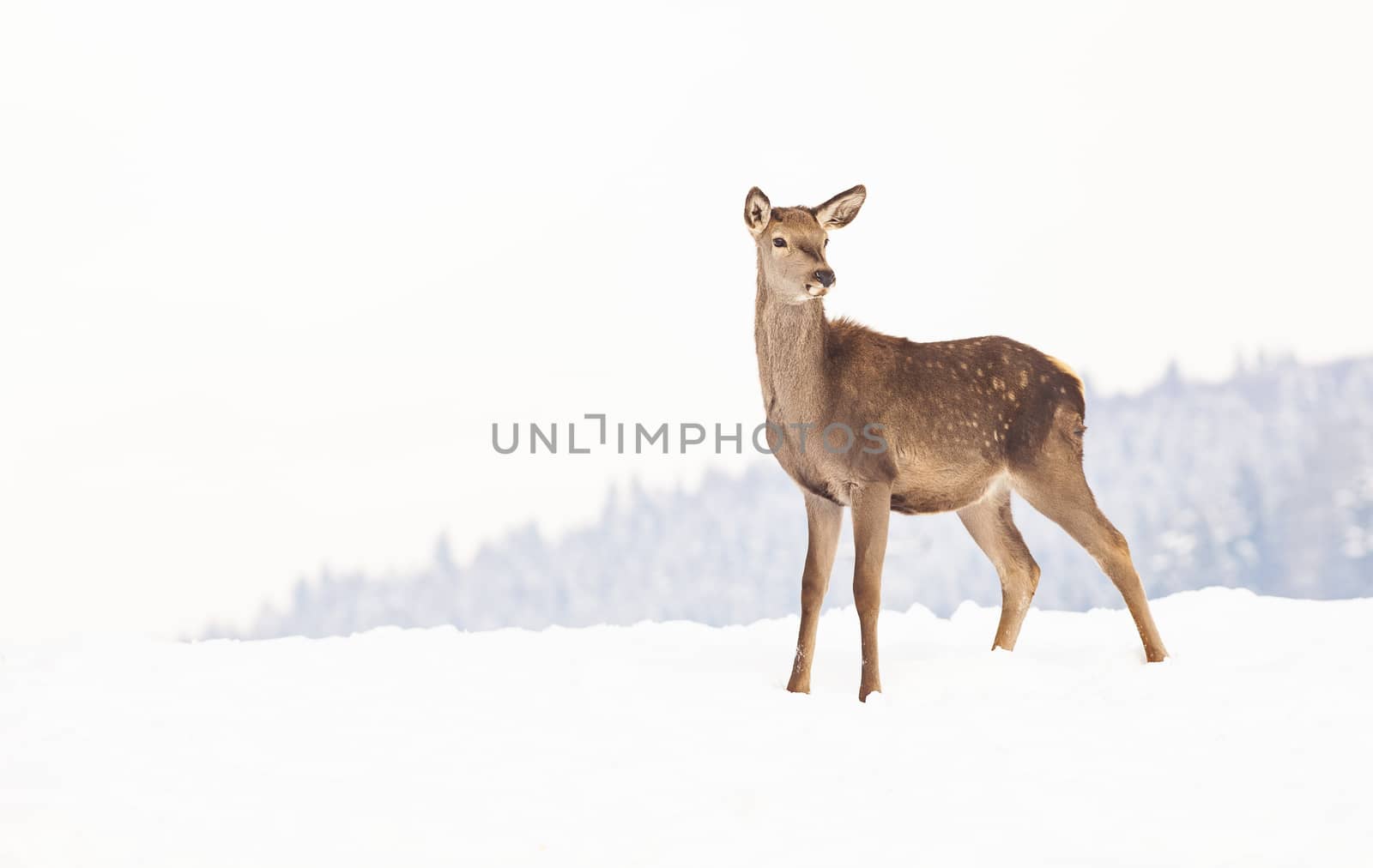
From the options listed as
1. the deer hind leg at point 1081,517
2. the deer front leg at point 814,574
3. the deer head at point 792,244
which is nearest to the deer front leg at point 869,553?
the deer front leg at point 814,574

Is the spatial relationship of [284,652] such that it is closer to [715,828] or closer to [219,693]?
[219,693]

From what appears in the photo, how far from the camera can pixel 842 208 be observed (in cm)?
814

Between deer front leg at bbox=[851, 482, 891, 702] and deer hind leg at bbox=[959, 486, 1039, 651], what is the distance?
137 centimetres

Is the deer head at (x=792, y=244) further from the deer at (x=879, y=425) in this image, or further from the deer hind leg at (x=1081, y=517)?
the deer hind leg at (x=1081, y=517)

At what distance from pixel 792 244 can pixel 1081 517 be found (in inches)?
106

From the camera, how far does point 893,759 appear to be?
6043mm

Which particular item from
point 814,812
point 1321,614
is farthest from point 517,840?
point 1321,614

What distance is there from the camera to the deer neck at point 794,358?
7.96 meters

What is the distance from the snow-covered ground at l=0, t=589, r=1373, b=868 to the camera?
16.8ft

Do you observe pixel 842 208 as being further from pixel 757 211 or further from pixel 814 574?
pixel 814 574

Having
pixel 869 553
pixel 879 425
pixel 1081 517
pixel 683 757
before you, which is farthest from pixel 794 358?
pixel 683 757

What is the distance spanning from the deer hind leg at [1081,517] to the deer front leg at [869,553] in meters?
1.20

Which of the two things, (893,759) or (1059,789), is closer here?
(1059,789)

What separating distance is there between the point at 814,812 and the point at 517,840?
4.31ft
